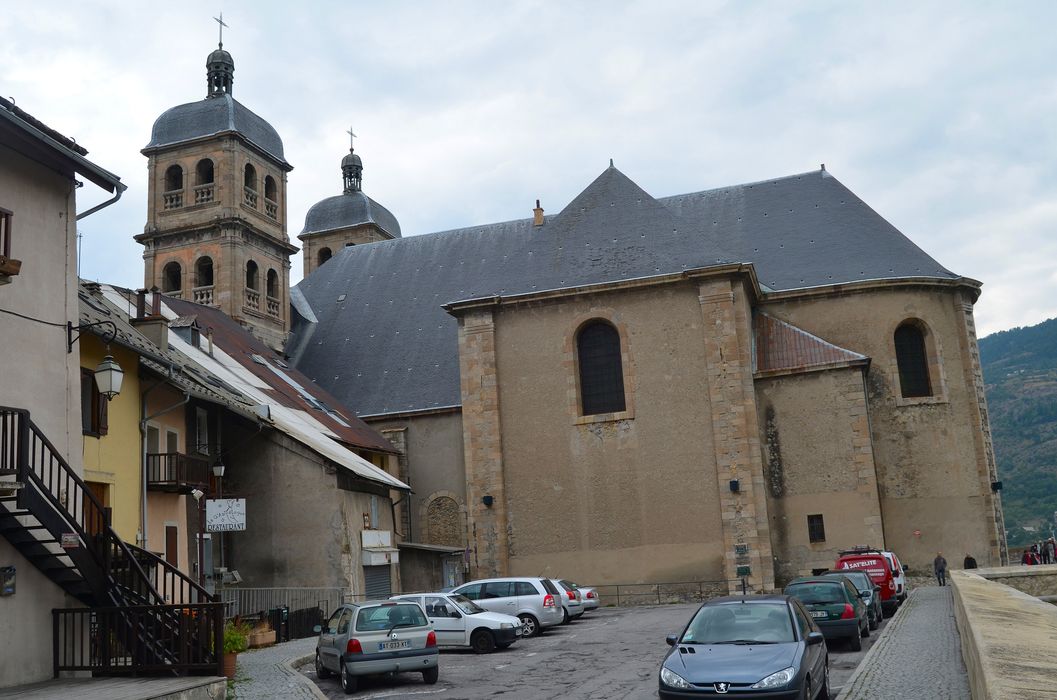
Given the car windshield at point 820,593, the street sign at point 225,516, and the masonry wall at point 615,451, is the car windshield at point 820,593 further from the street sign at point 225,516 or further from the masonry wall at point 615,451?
the masonry wall at point 615,451

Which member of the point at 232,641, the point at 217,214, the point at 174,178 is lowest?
the point at 232,641

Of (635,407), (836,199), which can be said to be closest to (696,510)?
(635,407)

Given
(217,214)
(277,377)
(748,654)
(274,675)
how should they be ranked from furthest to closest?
1. (217,214)
2. (277,377)
3. (274,675)
4. (748,654)

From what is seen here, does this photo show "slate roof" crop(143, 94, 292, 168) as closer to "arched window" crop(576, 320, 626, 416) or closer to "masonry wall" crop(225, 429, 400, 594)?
"arched window" crop(576, 320, 626, 416)

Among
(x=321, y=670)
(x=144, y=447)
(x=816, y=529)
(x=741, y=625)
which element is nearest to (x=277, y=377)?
(x=144, y=447)

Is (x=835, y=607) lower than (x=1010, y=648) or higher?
lower

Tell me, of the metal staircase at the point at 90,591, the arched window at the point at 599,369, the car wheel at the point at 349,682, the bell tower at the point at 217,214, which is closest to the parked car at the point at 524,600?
the car wheel at the point at 349,682

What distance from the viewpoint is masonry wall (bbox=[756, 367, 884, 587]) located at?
30516 mm

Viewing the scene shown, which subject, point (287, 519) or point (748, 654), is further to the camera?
point (287, 519)

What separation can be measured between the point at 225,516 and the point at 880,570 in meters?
14.8

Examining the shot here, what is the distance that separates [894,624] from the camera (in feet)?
65.9

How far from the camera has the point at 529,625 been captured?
22141 mm

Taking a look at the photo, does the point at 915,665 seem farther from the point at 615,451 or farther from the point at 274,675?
the point at 615,451

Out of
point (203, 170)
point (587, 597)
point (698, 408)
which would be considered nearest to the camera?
point (587, 597)
